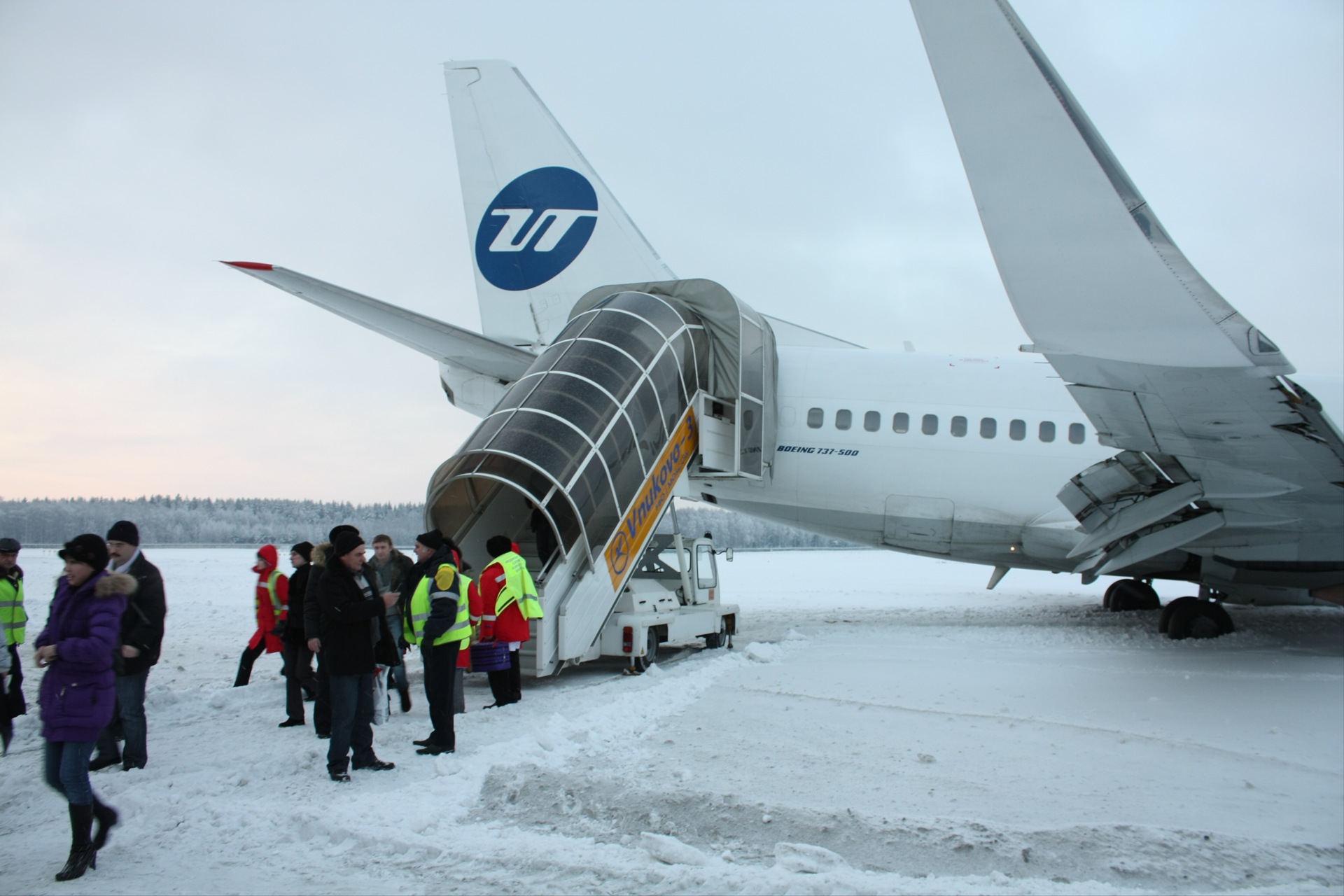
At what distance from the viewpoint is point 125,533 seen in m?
5.37

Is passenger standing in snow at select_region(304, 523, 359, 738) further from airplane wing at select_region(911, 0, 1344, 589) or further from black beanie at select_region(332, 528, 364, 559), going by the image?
airplane wing at select_region(911, 0, 1344, 589)

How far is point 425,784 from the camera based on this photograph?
15.4 ft

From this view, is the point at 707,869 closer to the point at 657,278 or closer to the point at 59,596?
the point at 59,596

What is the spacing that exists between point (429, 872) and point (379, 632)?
2.28m

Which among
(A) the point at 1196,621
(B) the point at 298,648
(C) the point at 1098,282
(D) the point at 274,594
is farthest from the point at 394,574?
(A) the point at 1196,621

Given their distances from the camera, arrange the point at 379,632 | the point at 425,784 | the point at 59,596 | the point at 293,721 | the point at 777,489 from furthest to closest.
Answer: the point at 777,489 → the point at 293,721 → the point at 379,632 → the point at 425,784 → the point at 59,596

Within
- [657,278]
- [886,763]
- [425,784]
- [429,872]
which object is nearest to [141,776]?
[425,784]

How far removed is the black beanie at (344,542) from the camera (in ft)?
16.4

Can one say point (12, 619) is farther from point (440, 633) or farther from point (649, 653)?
point (649, 653)

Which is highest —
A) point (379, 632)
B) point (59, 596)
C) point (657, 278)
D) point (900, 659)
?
point (657, 278)

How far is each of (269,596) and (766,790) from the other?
493 cm

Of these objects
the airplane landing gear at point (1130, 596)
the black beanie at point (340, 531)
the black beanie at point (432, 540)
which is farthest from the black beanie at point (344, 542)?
the airplane landing gear at point (1130, 596)

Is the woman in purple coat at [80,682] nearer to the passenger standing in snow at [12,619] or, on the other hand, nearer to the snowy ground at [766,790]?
the snowy ground at [766,790]

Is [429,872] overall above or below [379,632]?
below
